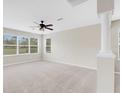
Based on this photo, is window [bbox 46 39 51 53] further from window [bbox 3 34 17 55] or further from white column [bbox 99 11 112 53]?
white column [bbox 99 11 112 53]

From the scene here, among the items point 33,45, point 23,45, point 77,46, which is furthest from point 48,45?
point 77,46

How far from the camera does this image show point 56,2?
10.3 feet

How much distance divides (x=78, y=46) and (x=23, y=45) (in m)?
4.38

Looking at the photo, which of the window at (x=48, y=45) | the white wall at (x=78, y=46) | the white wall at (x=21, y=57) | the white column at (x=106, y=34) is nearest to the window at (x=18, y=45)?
the white wall at (x=21, y=57)

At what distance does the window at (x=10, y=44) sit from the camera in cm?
652

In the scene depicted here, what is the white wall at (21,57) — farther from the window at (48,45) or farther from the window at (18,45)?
the window at (48,45)

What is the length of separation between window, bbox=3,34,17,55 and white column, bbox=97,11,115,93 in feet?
20.8

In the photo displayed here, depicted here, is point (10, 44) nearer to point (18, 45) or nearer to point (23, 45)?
point (18, 45)

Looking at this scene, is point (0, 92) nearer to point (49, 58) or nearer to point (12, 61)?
point (12, 61)

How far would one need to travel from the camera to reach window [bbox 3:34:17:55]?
6523 mm

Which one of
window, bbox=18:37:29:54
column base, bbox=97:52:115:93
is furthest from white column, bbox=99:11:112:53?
window, bbox=18:37:29:54

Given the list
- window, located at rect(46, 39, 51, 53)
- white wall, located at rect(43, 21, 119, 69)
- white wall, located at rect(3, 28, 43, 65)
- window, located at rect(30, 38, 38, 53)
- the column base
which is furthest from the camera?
window, located at rect(46, 39, 51, 53)

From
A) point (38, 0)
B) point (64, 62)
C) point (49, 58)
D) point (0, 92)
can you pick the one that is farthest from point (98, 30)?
point (0, 92)

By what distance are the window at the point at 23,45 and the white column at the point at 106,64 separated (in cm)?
680
